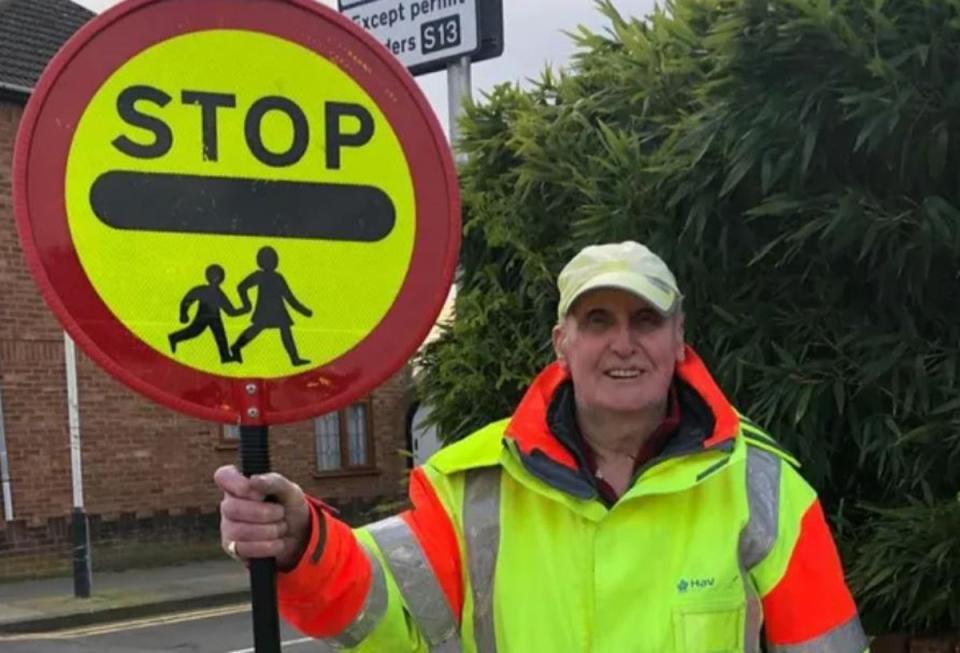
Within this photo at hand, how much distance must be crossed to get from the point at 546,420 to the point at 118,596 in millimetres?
11341

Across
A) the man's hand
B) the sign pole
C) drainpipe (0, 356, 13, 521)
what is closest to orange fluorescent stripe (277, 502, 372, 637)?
the man's hand

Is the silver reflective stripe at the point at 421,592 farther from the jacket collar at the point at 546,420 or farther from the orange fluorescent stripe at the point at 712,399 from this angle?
the orange fluorescent stripe at the point at 712,399

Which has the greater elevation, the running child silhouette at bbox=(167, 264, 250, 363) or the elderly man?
the running child silhouette at bbox=(167, 264, 250, 363)

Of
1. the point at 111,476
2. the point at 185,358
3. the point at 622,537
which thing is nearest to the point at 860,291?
the point at 622,537

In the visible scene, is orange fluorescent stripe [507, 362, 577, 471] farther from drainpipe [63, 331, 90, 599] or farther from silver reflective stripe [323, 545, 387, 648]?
drainpipe [63, 331, 90, 599]

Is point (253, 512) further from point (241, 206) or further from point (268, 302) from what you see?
point (241, 206)

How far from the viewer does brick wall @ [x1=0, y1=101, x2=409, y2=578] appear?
13.4 meters

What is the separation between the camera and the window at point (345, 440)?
55.7 feet

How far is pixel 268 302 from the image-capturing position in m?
1.67

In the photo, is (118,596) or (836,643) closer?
(836,643)

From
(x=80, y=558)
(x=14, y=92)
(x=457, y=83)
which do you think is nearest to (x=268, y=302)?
(x=457, y=83)

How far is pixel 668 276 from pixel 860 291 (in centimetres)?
138

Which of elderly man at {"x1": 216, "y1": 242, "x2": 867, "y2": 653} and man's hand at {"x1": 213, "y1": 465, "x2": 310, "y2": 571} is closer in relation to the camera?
man's hand at {"x1": 213, "y1": 465, "x2": 310, "y2": 571}

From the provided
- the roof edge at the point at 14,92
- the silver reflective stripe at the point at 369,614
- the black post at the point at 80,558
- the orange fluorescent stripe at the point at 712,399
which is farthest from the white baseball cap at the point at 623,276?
the roof edge at the point at 14,92
